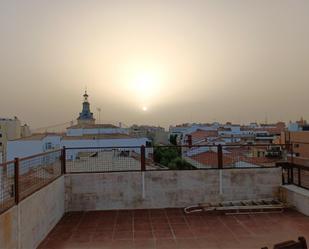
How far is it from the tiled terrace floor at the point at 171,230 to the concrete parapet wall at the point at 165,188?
0.37 metres

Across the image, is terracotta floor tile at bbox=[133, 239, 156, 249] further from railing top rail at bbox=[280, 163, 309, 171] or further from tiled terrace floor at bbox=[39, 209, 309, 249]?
railing top rail at bbox=[280, 163, 309, 171]

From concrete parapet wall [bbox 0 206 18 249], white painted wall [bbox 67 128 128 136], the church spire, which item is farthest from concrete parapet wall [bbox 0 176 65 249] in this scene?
the church spire

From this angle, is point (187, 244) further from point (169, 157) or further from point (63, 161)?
point (169, 157)

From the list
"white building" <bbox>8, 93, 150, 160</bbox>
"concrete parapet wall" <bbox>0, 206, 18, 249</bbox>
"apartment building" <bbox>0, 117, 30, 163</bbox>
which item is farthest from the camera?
"apartment building" <bbox>0, 117, 30, 163</bbox>

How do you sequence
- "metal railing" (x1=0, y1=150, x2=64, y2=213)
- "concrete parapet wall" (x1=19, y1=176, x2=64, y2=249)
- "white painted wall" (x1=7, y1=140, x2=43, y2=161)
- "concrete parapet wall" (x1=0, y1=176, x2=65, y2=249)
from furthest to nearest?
"white painted wall" (x1=7, y1=140, x2=43, y2=161) → "concrete parapet wall" (x1=19, y1=176, x2=64, y2=249) → "metal railing" (x1=0, y1=150, x2=64, y2=213) → "concrete parapet wall" (x1=0, y1=176, x2=65, y2=249)

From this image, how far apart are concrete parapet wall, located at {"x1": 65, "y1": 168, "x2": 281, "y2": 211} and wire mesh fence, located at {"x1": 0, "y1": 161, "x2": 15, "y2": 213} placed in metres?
3.08

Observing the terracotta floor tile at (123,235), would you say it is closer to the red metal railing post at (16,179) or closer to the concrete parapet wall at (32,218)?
the concrete parapet wall at (32,218)

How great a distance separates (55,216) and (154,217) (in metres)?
1.94

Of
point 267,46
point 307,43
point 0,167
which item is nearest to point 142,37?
point 267,46

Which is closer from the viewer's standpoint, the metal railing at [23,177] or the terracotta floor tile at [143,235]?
the metal railing at [23,177]

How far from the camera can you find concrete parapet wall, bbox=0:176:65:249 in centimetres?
401

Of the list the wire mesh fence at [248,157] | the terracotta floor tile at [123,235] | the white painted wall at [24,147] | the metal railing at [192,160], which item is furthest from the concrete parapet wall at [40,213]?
the white painted wall at [24,147]

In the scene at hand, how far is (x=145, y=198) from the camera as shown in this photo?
7512 millimetres

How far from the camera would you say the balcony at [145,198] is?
198 inches
